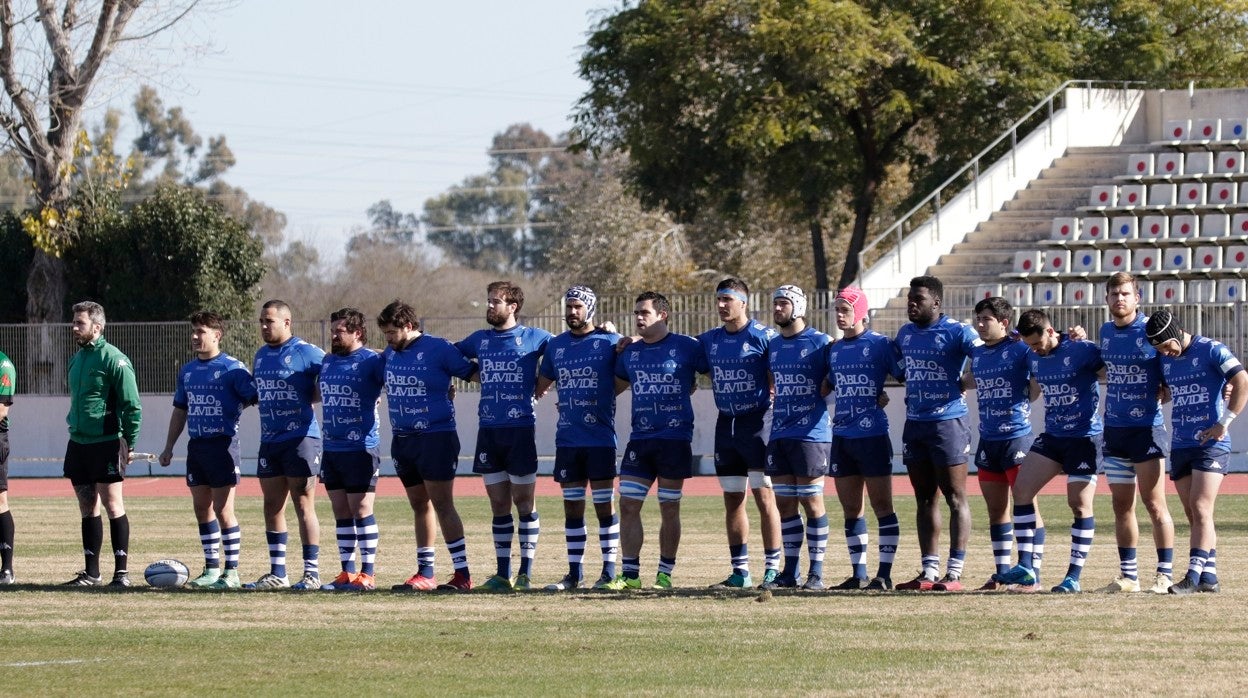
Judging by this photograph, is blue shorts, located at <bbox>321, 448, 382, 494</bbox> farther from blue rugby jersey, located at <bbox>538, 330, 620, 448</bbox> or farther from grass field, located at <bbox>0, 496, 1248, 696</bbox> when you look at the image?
blue rugby jersey, located at <bbox>538, 330, 620, 448</bbox>

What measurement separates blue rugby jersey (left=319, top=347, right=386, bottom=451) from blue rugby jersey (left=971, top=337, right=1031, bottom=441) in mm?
4360

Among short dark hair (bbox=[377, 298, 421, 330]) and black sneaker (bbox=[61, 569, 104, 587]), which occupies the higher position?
short dark hair (bbox=[377, 298, 421, 330])

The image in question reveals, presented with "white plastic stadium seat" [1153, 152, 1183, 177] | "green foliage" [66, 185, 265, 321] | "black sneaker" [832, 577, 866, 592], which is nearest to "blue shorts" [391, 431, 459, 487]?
"black sneaker" [832, 577, 866, 592]

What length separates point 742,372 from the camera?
43.7 ft

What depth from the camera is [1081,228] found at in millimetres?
36281

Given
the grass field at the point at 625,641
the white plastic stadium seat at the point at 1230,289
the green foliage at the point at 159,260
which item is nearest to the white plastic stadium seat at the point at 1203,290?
the white plastic stadium seat at the point at 1230,289

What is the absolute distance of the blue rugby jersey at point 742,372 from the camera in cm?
1334

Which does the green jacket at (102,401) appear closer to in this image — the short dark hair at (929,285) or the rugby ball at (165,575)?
the rugby ball at (165,575)

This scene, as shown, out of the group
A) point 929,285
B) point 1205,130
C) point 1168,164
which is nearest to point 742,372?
point 929,285

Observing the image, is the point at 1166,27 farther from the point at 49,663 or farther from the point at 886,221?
the point at 49,663

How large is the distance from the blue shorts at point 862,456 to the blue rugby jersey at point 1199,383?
6.48 ft

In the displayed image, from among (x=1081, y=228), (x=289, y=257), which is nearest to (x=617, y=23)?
(x=1081, y=228)

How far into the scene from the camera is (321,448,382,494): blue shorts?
13578 millimetres

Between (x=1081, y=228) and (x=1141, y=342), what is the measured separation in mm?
24150
